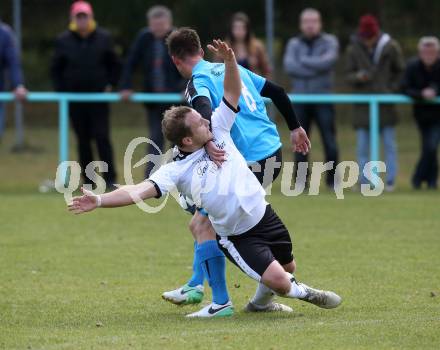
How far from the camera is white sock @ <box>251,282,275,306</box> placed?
6578mm

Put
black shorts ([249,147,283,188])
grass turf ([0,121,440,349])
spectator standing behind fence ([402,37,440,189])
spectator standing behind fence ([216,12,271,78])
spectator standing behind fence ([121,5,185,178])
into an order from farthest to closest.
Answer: spectator standing behind fence ([402,37,440,189]), spectator standing behind fence ([121,5,185,178]), spectator standing behind fence ([216,12,271,78]), black shorts ([249,147,283,188]), grass turf ([0,121,440,349])

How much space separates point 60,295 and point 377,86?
747 centimetres

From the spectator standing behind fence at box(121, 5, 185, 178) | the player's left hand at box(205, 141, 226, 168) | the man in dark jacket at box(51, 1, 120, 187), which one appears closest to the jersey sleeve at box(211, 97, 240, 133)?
the player's left hand at box(205, 141, 226, 168)

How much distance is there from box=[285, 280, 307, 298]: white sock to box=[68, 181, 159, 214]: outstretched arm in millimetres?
912

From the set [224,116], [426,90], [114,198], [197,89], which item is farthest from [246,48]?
[114,198]

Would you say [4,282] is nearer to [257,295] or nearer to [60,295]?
[60,295]

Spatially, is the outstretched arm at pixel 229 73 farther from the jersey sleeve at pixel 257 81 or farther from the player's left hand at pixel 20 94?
the player's left hand at pixel 20 94

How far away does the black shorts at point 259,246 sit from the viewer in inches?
246

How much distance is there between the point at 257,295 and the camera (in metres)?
6.64

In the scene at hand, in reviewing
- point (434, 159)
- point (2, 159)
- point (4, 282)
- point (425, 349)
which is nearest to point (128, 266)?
point (4, 282)

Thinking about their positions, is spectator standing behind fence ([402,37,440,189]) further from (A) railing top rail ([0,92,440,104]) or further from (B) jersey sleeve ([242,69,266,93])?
(B) jersey sleeve ([242,69,266,93])

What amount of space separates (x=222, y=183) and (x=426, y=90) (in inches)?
303

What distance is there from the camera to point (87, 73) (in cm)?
1374

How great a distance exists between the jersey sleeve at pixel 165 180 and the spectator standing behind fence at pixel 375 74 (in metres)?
7.52
